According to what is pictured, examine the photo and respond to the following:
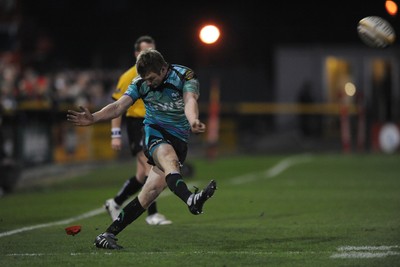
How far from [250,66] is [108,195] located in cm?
2554

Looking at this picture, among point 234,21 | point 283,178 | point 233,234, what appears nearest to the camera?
point 233,234

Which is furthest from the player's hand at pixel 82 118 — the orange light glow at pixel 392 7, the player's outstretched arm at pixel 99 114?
the orange light glow at pixel 392 7

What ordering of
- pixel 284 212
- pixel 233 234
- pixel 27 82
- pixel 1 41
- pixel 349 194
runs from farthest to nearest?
pixel 1 41
pixel 27 82
pixel 349 194
pixel 284 212
pixel 233 234

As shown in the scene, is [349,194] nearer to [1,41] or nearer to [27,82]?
[27,82]

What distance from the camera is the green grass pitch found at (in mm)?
8359

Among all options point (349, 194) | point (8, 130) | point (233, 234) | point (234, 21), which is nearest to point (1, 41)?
point (8, 130)

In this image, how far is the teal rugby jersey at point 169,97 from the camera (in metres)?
9.05

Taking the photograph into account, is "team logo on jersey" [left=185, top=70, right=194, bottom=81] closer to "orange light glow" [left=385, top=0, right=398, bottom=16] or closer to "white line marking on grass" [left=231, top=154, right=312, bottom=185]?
"orange light glow" [left=385, top=0, right=398, bottom=16]

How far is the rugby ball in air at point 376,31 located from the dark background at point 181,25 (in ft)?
88.0

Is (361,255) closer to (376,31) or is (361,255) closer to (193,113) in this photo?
(193,113)

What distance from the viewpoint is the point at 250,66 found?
40938mm

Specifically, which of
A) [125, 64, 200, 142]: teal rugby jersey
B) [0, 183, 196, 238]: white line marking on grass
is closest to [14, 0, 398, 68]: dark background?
[0, 183, 196, 238]: white line marking on grass

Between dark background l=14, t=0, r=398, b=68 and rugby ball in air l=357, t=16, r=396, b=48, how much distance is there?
26.8m

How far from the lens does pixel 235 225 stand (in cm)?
1109
